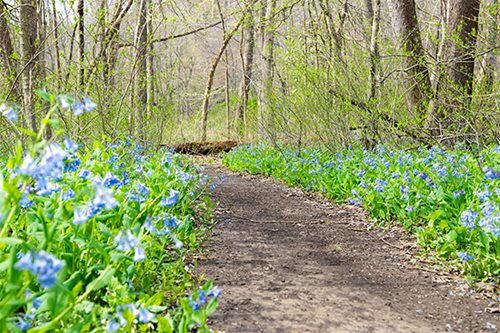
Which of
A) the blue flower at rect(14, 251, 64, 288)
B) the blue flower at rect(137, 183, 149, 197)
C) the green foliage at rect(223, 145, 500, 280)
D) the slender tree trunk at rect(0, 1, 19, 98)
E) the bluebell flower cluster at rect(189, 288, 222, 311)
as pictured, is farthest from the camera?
the slender tree trunk at rect(0, 1, 19, 98)

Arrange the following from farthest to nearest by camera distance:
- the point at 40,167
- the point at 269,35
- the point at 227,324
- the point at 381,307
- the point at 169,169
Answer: the point at 269,35 → the point at 169,169 → the point at 381,307 → the point at 227,324 → the point at 40,167

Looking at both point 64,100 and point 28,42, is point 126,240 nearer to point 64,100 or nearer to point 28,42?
point 64,100

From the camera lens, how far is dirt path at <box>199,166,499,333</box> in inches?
99.0

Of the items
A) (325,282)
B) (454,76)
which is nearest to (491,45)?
(454,76)

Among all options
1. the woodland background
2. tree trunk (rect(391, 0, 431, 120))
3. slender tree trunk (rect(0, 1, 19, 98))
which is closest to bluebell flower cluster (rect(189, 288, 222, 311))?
the woodland background

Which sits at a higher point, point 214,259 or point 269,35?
point 269,35

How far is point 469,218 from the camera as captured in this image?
319 cm

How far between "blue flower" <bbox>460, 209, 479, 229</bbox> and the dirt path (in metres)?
0.41

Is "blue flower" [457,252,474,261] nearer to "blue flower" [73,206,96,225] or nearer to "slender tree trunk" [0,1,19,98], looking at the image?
"blue flower" [73,206,96,225]

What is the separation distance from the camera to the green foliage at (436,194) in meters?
3.23

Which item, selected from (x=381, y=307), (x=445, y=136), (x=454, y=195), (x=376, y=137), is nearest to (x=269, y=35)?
(x=376, y=137)

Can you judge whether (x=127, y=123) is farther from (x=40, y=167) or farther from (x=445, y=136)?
(x=40, y=167)

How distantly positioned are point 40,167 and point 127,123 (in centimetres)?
519

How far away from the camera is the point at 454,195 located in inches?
156
